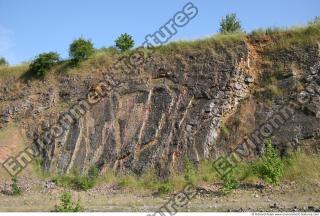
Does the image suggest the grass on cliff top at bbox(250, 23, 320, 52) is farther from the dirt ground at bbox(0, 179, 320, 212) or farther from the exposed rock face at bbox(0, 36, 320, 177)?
the dirt ground at bbox(0, 179, 320, 212)

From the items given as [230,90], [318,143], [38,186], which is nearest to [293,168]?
[318,143]

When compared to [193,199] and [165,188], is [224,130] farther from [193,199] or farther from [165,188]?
[193,199]

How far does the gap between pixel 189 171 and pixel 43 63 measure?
10.8 m

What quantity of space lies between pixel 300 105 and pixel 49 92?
12.1m

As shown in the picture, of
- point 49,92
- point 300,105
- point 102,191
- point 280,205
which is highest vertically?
point 49,92

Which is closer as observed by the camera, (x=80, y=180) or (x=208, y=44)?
(x=80, y=180)

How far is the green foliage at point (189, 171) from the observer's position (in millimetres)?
16344

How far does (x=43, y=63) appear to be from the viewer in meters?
23.4

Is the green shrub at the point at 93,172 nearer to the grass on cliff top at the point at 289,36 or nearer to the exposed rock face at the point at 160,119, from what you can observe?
the exposed rock face at the point at 160,119

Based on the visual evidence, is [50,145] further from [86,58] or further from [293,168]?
[293,168]

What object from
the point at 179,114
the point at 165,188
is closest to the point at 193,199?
the point at 165,188

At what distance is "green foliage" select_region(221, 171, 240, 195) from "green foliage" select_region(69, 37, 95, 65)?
11.0 metres

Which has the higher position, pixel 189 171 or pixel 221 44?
pixel 221 44

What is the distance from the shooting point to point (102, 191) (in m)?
16.7
